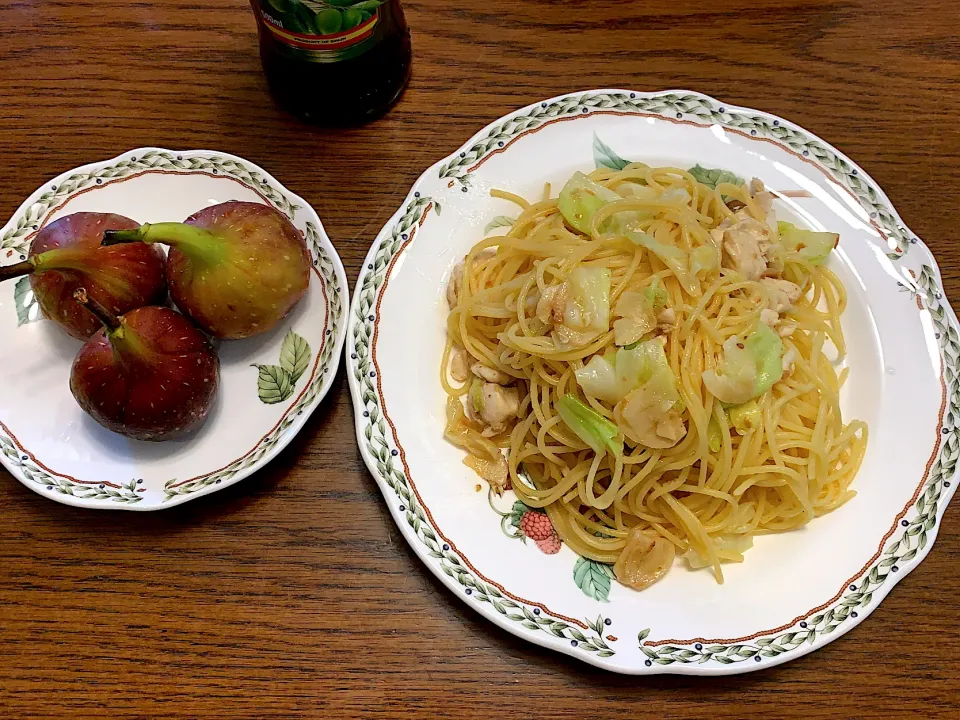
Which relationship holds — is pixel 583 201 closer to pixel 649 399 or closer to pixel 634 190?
pixel 634 190

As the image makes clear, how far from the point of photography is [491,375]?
65.2 inches

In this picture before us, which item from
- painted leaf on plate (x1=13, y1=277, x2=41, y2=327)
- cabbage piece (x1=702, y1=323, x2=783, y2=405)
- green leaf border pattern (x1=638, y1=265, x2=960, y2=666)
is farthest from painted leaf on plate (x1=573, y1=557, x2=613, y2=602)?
painted leaf on plate (x1=13, y1=277, x2=41, y2=327)

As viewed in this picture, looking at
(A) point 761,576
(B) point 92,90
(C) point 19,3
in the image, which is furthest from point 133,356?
(C) point 19,3

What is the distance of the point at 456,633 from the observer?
61.9 inches

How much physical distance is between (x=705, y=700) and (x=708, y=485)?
18.7 inches

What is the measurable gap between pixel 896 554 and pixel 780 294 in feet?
2.10

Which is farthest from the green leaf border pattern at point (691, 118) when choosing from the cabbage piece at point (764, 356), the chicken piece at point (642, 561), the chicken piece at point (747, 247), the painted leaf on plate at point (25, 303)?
the painted leaf on plate at point (25, 303)

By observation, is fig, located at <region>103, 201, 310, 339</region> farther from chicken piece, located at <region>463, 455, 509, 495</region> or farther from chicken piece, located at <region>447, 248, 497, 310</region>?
chicken piece, located at <region>463, 455, 509, 495</region>

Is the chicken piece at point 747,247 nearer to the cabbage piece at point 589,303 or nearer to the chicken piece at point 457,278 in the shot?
the cabbage piece at point 589,303

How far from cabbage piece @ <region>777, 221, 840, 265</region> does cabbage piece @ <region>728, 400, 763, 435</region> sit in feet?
1.55

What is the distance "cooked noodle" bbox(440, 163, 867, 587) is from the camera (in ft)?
5.05

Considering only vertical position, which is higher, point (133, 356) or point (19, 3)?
point (19, 3)

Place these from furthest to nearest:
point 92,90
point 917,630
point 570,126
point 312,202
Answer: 1. point 92,90
2. point 312,202
3. point 570,126
4. point 917,630

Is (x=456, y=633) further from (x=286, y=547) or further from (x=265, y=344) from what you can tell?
(x=265, y=344)
